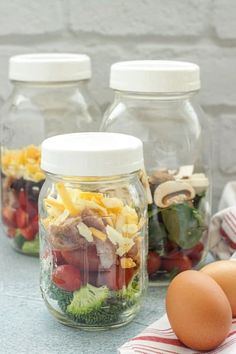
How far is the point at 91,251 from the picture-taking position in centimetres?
69

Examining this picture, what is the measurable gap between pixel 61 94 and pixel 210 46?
21cm

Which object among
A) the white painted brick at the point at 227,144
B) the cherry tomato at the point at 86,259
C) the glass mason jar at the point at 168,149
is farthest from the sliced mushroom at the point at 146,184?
the white painted brick at the point at 227,144

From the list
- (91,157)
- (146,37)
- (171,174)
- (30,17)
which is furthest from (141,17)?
(91,157)

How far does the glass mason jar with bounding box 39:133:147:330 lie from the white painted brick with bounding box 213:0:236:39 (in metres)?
0.32

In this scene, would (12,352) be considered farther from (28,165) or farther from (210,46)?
(210,46)

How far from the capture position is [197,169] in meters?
0.85

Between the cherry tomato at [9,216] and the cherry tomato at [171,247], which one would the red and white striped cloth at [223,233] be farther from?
the cherry tomato at [9,216]

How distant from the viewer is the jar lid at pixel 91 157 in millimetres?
663

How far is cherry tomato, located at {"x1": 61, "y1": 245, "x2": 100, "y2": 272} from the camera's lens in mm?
686

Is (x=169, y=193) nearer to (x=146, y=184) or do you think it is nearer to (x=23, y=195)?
(x=146, y=184)

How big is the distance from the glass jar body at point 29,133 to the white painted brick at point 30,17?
0.13 metres

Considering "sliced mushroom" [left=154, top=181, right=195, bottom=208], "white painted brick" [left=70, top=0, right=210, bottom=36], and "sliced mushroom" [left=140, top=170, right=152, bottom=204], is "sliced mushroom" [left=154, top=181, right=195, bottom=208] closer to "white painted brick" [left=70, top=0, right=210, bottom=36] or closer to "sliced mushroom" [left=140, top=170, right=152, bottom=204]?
"sliced mushroom" [left=140, top=170, right=152, bottom=204]

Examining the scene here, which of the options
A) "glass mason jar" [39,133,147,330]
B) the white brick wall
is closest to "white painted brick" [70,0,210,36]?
the white brick wall

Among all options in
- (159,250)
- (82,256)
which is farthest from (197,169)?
(82,256)
